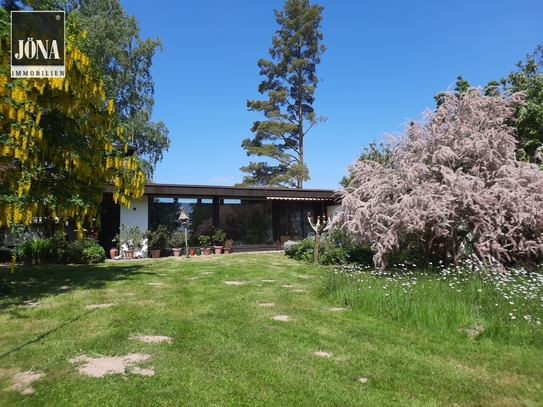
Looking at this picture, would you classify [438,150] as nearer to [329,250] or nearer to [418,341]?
[329,250]

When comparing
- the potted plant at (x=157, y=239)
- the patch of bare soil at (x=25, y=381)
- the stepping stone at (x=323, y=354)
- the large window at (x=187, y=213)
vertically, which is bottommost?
the stepping stone at (x=323, y=354)

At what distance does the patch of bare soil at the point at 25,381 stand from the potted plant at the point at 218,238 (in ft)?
45.8

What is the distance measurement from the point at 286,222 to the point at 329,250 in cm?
686

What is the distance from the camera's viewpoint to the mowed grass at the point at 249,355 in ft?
10.5

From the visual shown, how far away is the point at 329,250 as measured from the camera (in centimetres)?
1361

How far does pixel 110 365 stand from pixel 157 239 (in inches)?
507

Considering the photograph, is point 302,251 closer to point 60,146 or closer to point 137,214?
point 137,214

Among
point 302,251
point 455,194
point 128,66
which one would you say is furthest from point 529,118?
point 128,66

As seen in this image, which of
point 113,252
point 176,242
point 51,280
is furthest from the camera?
point 176,242

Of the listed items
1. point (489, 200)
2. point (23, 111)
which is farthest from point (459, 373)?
point (23, 111)

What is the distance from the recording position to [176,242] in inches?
669

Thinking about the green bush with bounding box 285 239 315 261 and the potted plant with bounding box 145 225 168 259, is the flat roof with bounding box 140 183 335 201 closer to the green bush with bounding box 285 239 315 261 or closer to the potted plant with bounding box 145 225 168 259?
the potted plant with bounding box 145 225 168 259

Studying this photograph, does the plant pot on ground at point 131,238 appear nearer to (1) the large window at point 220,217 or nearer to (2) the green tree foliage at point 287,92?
(1) the large window at point 220,217

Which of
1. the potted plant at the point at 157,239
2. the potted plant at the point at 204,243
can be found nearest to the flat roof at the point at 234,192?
the potted plant at the point at 157,239
